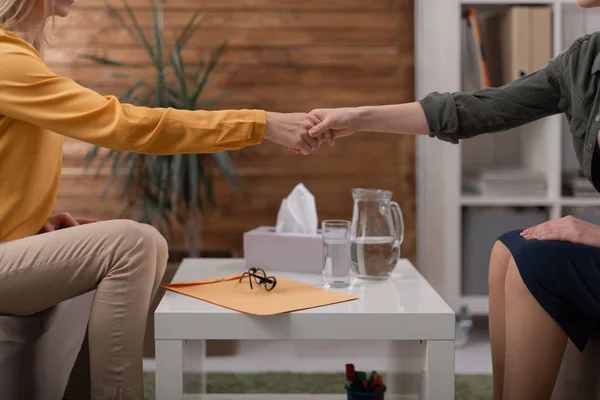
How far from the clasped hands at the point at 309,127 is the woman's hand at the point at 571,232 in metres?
A: 0.66

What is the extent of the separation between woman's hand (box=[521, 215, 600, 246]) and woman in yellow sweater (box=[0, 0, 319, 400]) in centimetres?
Result: 67

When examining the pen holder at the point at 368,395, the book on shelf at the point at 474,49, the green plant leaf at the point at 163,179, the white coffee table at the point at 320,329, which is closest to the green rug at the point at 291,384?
the pen holder at the point at 368,395

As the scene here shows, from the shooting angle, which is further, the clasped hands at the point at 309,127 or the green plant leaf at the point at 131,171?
the green plant leaf at the point at 131,171

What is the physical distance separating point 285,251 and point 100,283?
51cm

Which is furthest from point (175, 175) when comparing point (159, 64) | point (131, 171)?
point (159, 64)

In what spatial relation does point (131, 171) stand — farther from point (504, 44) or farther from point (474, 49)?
point (504, 44)

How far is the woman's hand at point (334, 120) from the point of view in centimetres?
205

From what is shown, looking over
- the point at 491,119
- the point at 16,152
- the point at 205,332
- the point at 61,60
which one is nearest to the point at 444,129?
the point at 491,119

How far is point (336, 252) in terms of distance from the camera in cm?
171

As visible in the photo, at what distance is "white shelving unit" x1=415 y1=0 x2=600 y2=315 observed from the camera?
3.11 metres

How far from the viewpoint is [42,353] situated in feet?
6.02

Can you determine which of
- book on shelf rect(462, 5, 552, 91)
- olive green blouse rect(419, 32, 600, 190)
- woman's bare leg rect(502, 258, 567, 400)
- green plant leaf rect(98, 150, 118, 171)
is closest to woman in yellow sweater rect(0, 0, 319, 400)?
olive green blouse rect(419, 32, 600, 190)

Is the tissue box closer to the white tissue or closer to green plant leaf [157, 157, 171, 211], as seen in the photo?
the white tissue

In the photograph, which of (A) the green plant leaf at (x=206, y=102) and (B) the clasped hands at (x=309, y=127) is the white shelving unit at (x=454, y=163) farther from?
(B) the clasped hands at (x=309, y=127)
